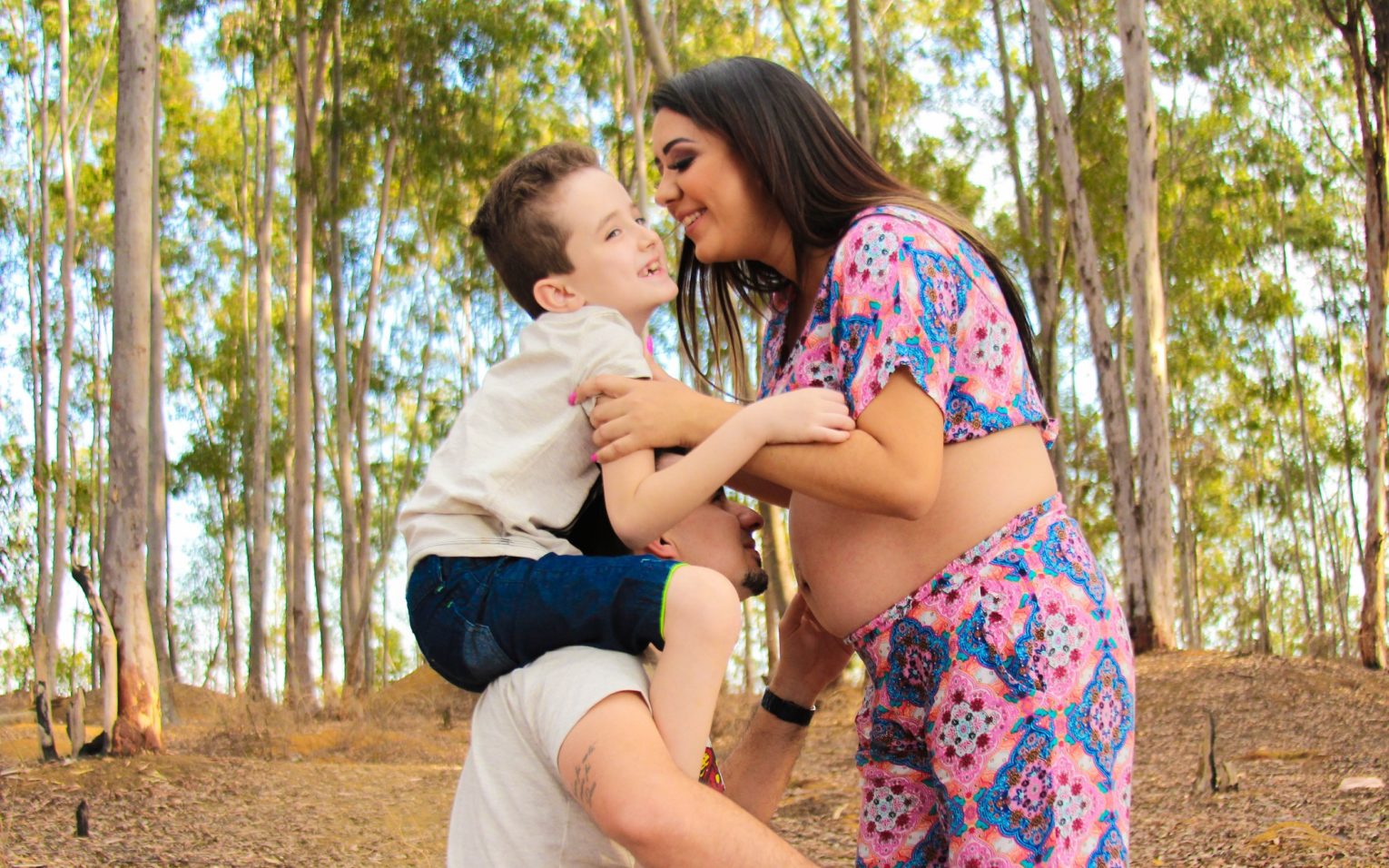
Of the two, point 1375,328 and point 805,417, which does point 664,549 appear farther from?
point 1375,328

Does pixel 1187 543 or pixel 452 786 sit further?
pixel 1187 543

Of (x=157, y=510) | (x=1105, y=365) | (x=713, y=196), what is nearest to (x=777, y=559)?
(x=1105, y=365)

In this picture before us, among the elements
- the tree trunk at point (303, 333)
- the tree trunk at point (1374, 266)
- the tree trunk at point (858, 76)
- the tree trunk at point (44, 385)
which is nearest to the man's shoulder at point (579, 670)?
the tree trunk at point (1374, 266)

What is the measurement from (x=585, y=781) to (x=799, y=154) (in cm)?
88

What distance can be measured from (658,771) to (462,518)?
461 mm

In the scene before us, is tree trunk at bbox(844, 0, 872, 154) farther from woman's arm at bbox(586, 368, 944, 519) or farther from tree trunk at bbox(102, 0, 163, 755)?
woman's arm at bbox(586, 368, 944, 519)

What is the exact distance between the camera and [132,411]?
768 cm

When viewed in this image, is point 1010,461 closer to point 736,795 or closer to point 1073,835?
point 1073,835

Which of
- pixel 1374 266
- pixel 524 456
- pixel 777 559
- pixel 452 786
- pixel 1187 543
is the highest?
pixel 1374 266

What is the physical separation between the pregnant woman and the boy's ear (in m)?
0.20

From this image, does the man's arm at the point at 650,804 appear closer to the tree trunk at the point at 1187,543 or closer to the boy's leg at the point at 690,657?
the boy's leg at the point at 690,657

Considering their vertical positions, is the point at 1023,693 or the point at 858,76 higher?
the point at 858,76

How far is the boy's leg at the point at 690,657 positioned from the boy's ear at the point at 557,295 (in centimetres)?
53

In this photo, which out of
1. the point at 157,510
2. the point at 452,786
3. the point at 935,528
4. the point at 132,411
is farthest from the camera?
the point at 157,510
